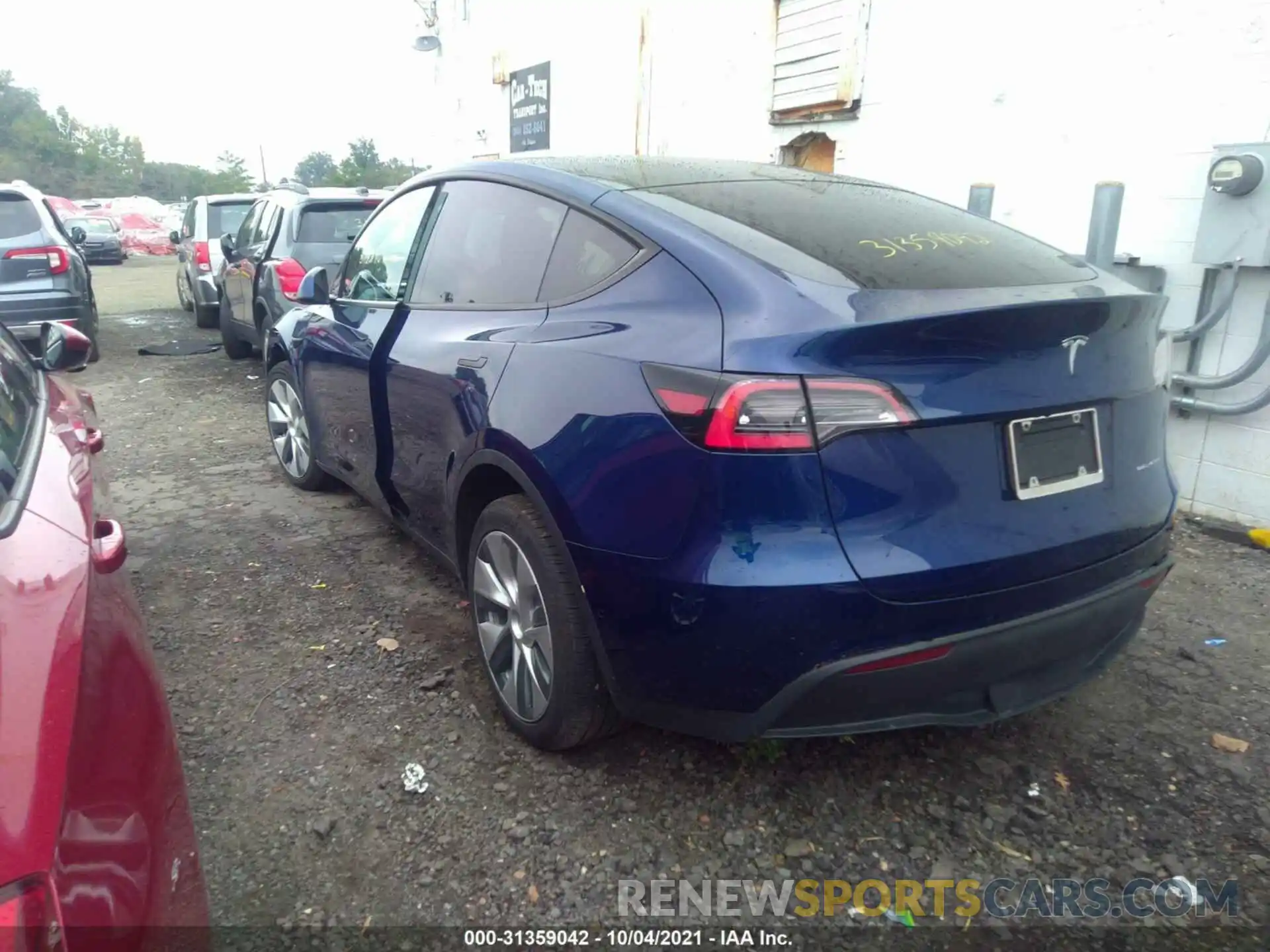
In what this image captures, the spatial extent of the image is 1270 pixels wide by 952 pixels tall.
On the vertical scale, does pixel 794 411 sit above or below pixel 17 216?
below

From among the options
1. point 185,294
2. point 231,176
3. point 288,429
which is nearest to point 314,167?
point 231,176

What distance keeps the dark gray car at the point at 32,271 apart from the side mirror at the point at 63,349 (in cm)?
530

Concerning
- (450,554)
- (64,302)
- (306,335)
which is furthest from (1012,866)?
(64,302)

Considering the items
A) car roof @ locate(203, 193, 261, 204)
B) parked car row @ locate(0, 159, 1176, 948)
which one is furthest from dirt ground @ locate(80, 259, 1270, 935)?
car roof @ locate(203, 193, 261, 204)

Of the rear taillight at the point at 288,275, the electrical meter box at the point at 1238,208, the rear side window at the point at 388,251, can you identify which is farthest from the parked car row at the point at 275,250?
the electrical meter box at the point at 1238,208

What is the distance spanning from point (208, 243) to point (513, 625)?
33.2ft

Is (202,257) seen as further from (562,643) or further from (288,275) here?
(562,643)

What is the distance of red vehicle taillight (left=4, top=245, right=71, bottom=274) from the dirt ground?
5.67 m

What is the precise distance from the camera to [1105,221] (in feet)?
15.0

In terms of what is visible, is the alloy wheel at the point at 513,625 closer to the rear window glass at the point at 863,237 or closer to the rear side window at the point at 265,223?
the rear window glass at the point at 863,237

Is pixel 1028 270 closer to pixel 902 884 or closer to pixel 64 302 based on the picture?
pixel 902 884

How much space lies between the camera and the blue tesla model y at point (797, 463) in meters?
1.96

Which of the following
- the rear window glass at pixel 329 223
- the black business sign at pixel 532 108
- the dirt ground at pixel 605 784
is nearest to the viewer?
the dirt ground at pixel 605 784

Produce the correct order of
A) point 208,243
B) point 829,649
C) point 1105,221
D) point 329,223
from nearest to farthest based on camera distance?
point 829,649 → point 1105,221 → point 329,223 → point 208,243
